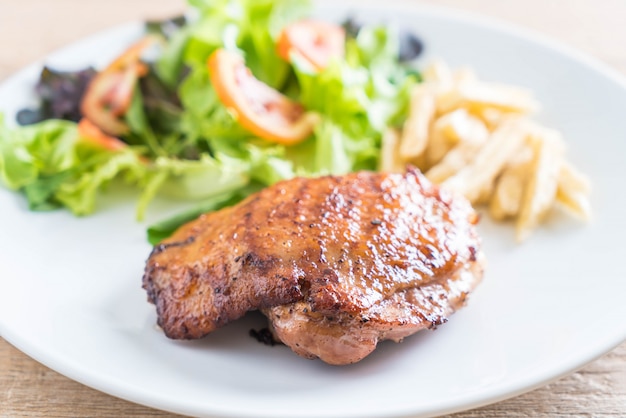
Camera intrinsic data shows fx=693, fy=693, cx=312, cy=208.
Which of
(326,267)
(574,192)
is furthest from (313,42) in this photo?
(326,267)

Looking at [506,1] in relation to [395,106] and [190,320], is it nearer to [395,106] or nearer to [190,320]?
[395,106]

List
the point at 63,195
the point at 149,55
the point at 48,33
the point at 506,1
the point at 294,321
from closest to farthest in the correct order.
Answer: the point at 294,321, the point at 63,195, the point at 149,55, the point at 48,33, the point at 506,1

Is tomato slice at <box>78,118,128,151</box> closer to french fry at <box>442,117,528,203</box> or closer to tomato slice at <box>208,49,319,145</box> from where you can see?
tomato slice at <box>208,49,319,145</box>

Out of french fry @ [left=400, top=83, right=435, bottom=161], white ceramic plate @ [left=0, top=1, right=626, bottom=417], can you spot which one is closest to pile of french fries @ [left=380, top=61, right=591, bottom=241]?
french fry @ [left=400, top=83, right=435, bottom=161]

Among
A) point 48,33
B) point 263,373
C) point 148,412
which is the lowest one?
point 48,33

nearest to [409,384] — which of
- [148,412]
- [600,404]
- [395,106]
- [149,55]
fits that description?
[600,404]

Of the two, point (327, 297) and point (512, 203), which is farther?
point (512, 203)

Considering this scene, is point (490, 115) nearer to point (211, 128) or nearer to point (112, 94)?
point (211, 128)
